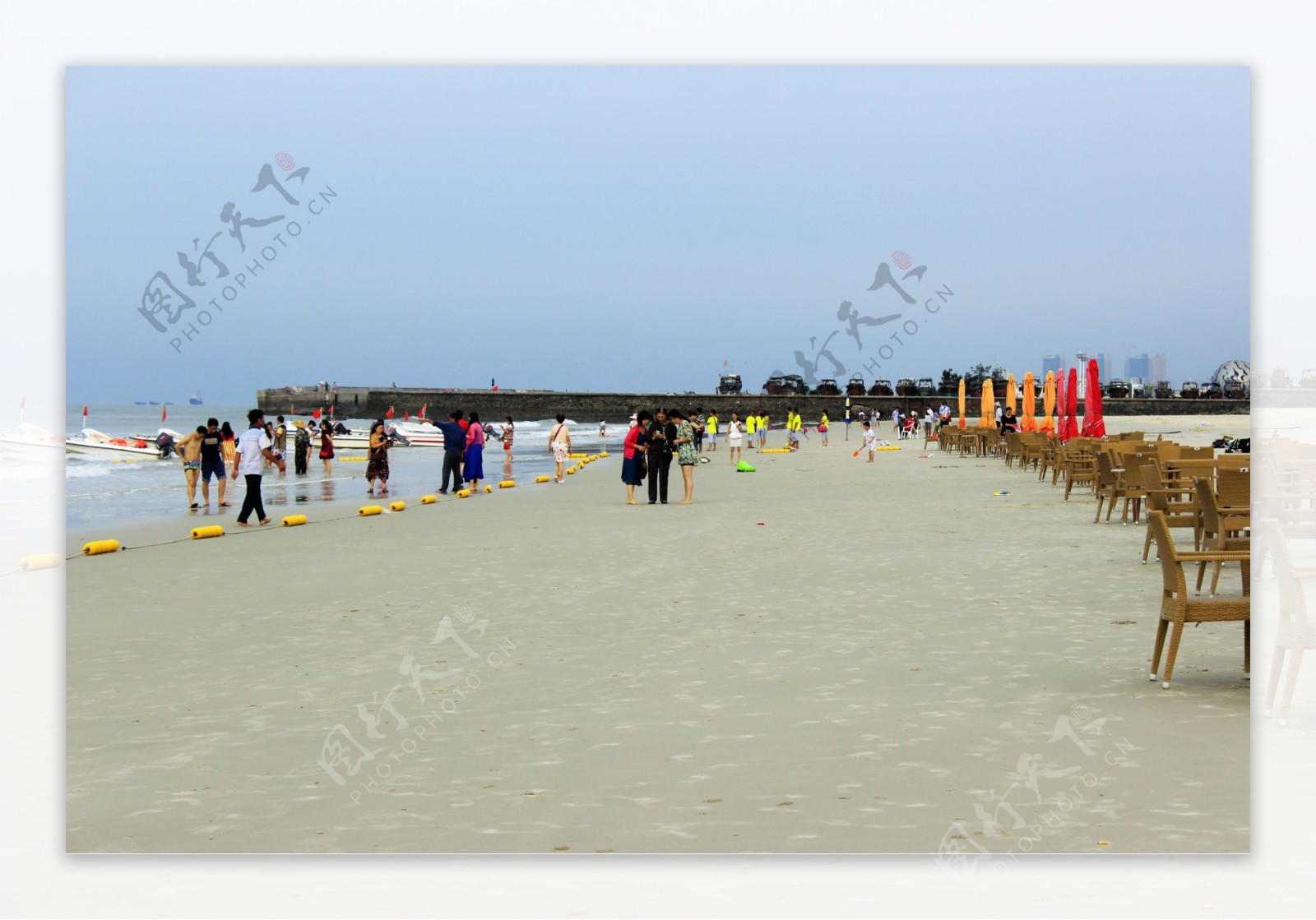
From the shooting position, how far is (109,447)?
48.6 m

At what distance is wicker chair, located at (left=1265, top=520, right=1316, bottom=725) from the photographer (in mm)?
5906

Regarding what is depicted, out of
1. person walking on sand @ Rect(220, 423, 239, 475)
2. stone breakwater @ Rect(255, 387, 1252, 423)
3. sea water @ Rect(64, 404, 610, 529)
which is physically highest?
stone breakwater @ Rect(255, 387, 1252, 423)

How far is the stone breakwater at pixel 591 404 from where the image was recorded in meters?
88.9

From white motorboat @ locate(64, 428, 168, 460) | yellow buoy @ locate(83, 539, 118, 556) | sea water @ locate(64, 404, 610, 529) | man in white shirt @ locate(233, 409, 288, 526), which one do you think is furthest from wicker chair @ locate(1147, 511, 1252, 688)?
white motorboat @ locate(64, 428, 168, 460)

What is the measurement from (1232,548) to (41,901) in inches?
320

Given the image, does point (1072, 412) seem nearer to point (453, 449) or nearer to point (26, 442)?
point (453, 449)

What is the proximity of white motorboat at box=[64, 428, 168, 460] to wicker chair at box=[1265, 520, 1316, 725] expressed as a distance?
45.4 metres

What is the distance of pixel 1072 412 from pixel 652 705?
69.8 ft

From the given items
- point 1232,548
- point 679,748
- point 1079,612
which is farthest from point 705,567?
point 679,748

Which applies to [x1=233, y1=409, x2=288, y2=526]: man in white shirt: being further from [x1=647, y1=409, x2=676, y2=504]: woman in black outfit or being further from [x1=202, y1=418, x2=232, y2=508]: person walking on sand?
[x1=647, y1=409, x2=676, y2=504]: woman in black outfit

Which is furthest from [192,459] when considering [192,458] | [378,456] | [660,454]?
[660,454]

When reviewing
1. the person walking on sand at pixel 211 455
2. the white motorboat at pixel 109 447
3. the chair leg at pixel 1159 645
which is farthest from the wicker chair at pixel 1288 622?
the white motorboat at pixel 109 447

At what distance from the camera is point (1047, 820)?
15.4 feet

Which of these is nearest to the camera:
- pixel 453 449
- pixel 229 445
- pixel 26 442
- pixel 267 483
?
pixel 229 445
